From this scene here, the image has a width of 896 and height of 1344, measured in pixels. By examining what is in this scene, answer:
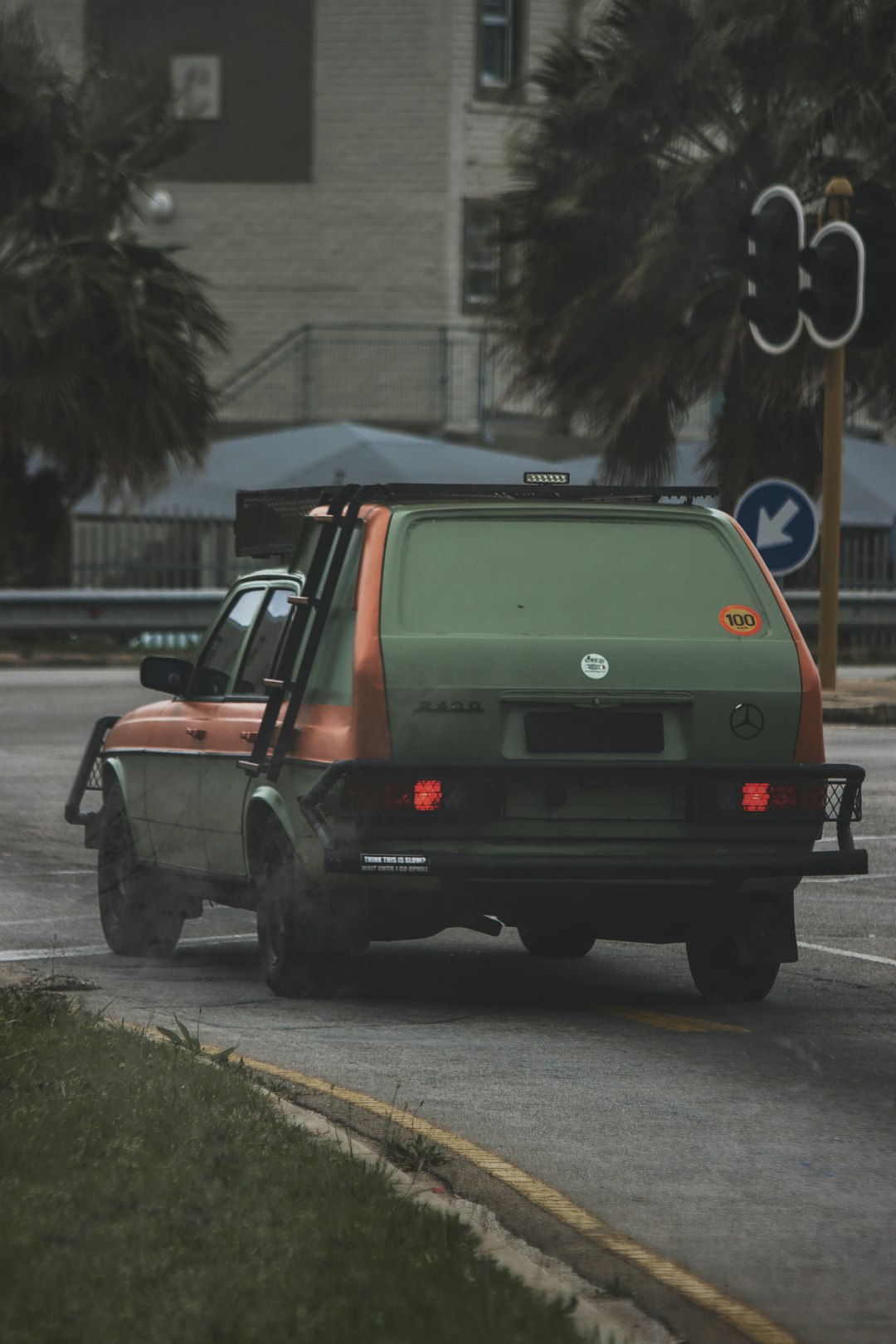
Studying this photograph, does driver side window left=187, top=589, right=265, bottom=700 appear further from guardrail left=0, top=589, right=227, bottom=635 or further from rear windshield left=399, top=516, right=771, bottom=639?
guardrail left=0, top=589, right=227, bottom=635

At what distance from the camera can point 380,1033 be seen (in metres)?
8.23

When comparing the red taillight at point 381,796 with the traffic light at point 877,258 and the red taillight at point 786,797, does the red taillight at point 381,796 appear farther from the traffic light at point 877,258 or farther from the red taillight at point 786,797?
the traffic light at point 877,258

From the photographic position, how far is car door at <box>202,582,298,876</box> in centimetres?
926

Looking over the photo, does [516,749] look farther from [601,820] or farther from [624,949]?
[624,949]

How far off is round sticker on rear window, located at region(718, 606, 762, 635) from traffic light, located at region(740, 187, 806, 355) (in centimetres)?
1212

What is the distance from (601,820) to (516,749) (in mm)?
374

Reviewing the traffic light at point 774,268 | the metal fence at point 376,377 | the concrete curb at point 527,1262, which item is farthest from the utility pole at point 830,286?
the metal fence at point 376,377

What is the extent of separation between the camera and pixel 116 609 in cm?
3005

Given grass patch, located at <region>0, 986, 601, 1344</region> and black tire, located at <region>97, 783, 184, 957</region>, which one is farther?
black tire, located at <region>97, 783, 184, 957</region>

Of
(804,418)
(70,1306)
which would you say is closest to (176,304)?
(804,418)

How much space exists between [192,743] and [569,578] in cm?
187

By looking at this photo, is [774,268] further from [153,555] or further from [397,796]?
[153,555]

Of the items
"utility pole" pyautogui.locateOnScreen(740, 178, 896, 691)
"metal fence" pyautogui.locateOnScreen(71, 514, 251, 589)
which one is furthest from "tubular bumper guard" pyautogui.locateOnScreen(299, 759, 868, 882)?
"metal fence" pyautogui.locateOnScreen(71, 514, 251, 589)

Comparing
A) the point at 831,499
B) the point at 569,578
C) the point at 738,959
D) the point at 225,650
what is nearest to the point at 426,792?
the point at 569,578
